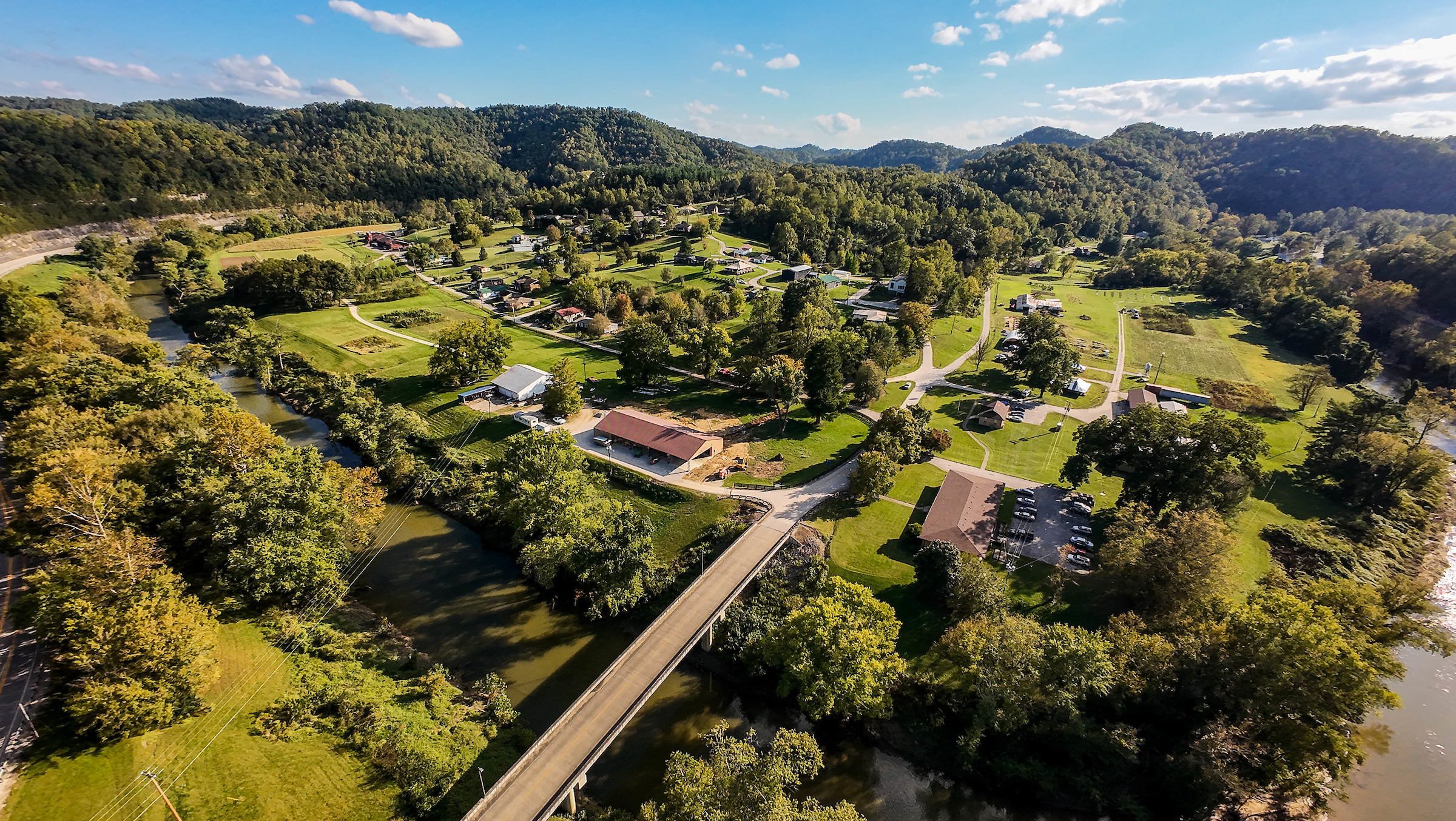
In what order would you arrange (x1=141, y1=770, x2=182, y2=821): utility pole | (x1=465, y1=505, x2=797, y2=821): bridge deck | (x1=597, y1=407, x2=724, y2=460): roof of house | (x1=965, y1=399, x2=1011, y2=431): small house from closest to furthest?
(x1=141, y1=770, x2=182, y2=821): utility pole < (x1=465, y1=505, x2=797, y2=821): bridge deck < (x1=597, y1=407, x2=724, y2=460): roof of house < (x1=965, y1=399, x2=1011, y2=431): small house

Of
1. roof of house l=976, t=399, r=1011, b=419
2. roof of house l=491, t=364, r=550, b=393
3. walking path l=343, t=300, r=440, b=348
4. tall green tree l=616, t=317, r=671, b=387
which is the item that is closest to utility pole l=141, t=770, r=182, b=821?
roof of house l=491, t=364, r=550, b=393

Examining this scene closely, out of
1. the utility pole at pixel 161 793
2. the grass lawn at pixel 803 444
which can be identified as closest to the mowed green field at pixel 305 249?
the grass lawn at pixel 803 444

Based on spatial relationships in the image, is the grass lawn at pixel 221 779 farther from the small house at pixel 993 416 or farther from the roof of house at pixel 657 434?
the small house at pixel 993 416

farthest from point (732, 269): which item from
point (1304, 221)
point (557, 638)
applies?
point (1304, 221)

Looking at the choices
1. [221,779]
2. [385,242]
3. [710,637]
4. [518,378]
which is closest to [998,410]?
[710,637]

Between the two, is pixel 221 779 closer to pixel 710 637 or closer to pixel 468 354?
pixel 710 637

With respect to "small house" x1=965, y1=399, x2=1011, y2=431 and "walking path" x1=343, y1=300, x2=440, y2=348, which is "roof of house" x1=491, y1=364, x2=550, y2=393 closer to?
"walking path" x1=343, y1=300, x2=440, y2=348

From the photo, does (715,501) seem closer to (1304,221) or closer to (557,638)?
(557,638)
